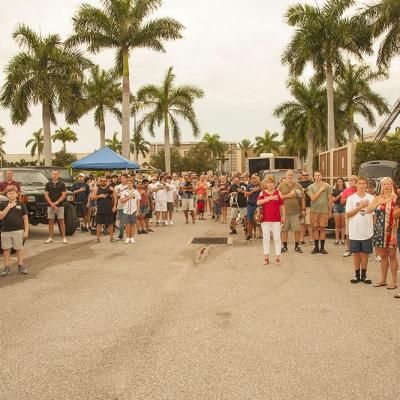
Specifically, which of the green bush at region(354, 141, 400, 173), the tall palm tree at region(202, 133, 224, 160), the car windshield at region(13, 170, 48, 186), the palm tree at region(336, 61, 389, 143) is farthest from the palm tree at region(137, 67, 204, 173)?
the tall palm tree at region(202, 133, 224, 160)

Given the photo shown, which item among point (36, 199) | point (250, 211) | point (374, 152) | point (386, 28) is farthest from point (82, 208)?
point (386, 28)

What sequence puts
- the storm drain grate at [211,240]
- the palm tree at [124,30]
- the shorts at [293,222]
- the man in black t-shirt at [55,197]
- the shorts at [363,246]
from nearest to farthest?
the shorts at [363,246] < the shorts at [293,222] < the man in black t-shirt at [55,197] < the storm drain grate at [211,240] < the palm tree at [124,30]

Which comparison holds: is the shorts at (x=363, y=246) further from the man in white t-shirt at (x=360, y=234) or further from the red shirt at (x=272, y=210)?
the red shirt at (x=272, y=210)

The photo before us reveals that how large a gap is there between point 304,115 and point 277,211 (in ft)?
133

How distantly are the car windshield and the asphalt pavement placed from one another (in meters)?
6.04

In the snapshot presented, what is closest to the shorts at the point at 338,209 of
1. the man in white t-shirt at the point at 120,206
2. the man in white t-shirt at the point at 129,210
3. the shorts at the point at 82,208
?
the man in white t-shirt at the point at 129,210

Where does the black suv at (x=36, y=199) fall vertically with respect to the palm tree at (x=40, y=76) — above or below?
below

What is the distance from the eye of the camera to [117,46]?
30609 millimetres

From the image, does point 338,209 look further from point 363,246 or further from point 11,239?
point 11,239

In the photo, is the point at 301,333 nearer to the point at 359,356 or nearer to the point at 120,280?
the point at 359,356

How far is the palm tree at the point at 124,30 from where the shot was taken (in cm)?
2964

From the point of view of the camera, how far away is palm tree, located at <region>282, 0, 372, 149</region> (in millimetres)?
31016

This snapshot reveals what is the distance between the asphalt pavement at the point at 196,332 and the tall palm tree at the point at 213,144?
88.8 meters

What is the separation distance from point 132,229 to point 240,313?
24.9 feet
